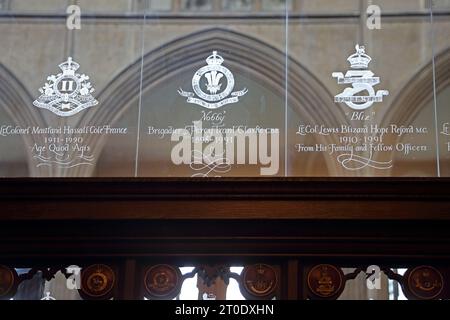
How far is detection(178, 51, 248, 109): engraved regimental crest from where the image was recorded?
2922 millimetres

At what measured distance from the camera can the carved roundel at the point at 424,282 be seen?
7.59ft

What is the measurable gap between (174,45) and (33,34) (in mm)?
1489

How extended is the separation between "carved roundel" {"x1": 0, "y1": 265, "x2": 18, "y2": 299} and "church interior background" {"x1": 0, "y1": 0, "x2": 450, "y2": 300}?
0.01 m

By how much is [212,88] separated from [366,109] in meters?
0.55

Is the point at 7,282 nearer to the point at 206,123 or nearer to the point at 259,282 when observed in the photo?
the point at 259,282

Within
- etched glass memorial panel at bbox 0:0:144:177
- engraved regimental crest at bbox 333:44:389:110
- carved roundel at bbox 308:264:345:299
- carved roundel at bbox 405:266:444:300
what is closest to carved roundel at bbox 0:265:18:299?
etched glass memorial panel at bbox 0:0:144:177

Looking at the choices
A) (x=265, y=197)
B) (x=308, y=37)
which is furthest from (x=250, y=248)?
(x=308, y=37)

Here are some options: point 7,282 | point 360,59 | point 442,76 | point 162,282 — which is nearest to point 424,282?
point 162,282

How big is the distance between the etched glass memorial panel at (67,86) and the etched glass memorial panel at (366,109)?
0.63m

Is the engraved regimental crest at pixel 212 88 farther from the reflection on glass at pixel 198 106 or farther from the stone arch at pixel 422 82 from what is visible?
the stone arch at pixel 422 82

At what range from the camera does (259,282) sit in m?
2.37

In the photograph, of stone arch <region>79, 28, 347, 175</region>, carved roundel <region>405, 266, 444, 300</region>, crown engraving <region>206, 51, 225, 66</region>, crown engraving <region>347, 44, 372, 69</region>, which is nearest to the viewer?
carved roundel <region>405, 266, 444, 300</region>

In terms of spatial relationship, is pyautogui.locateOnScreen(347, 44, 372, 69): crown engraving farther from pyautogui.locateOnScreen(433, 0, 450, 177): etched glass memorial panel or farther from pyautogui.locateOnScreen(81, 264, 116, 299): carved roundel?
pyautogui.locateOnScreen(81, 264, 116, 299): carved roundel

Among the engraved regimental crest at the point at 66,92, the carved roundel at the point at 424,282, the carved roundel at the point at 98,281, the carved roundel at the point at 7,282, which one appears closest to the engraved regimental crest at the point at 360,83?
the carved roundel at the point at 424,282
